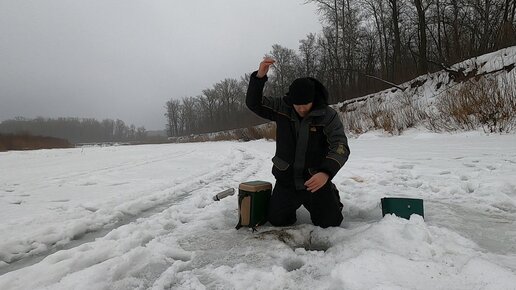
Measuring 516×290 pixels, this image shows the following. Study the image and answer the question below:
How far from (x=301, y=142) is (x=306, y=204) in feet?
1.66

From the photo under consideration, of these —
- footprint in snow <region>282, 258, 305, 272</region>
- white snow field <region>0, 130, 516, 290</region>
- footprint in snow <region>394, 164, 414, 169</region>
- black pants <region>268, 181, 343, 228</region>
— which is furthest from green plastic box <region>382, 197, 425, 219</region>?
footprint in snow <region>394, 164, 414, 169</region>

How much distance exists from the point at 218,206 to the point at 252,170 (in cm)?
228

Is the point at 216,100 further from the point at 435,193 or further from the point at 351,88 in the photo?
the point at 435,193

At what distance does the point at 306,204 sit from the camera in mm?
2395

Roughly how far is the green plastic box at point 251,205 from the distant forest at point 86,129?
83.1 metres

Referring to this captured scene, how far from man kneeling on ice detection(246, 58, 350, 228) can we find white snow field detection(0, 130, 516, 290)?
6.4 inches

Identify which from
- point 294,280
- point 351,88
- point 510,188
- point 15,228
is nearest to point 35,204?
point 15,228

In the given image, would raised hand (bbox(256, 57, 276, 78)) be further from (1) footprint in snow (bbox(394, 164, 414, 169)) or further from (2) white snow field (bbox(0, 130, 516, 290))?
(1) footprint in snow (bbox(394, 164, 414, 169))

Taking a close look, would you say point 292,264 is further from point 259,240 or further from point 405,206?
point 405,206

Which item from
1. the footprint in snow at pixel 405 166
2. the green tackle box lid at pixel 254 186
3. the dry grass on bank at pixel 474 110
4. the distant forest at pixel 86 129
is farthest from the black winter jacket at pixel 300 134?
the distant forest at pixel 86 129

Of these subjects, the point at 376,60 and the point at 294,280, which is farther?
the point at 376,60

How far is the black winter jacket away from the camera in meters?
2.25

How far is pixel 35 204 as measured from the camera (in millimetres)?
3062

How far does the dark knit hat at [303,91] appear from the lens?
217cm
